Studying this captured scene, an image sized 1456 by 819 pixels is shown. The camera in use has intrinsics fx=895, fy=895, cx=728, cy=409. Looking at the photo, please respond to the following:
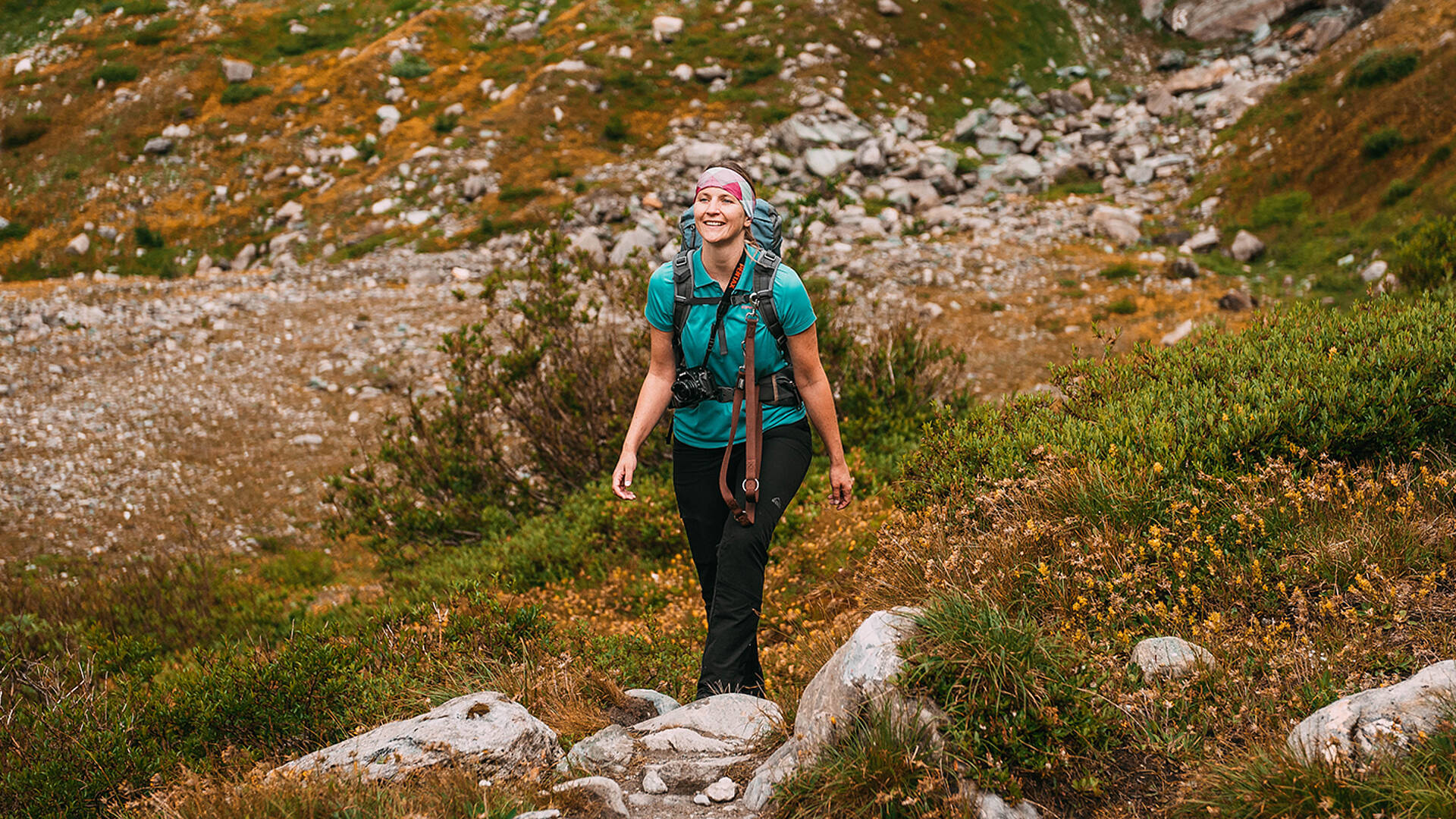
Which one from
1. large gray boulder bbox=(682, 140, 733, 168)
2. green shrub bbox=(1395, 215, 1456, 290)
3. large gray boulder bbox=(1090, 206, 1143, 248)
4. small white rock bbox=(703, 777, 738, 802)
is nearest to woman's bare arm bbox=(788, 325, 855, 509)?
small white rock bbox=(703, 777, 738, 802)

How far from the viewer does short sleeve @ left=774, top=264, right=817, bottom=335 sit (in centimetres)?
394

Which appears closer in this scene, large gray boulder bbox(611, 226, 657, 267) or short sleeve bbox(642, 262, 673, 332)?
short sleeve bbox(642, 262, 673, 332)

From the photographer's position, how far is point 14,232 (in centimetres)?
2153

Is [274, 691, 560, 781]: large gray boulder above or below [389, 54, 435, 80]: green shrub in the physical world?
above

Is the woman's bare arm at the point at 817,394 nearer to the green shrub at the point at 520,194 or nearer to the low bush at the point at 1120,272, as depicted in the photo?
the low bush at the point at 1120,272

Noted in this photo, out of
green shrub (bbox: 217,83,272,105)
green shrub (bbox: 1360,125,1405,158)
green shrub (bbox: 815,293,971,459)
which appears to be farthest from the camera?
green shrub (bbox: 217,83,272,105)

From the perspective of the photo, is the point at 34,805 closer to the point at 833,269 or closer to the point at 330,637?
the point at 330,637

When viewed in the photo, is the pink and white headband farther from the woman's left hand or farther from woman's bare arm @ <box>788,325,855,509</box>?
the woman's left hand

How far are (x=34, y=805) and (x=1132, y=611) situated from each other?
185 inches

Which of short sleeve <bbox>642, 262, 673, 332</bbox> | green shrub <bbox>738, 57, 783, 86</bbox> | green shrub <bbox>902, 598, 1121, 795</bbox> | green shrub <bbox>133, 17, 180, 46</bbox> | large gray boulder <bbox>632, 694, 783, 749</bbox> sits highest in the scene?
short sleeve <bbox>642, 262, 673, 332</bbox>

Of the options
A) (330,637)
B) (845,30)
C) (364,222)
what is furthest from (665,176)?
(330,637)

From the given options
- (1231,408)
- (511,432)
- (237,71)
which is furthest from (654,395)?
(237,71)

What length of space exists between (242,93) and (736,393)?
26.2m

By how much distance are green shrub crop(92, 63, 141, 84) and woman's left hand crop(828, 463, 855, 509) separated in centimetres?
2940
